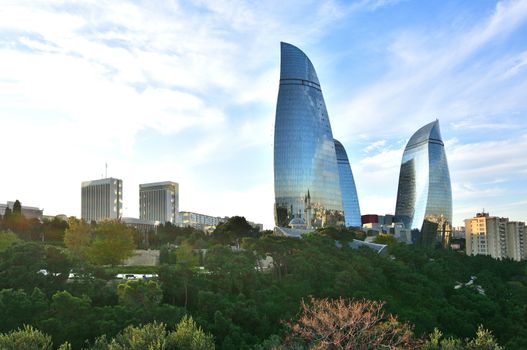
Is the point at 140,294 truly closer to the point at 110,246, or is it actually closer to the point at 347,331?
the point at 347,331

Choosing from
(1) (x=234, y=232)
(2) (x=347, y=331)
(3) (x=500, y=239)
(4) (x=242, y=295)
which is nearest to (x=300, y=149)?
(1) (x=234, y=232)

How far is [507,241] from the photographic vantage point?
186m

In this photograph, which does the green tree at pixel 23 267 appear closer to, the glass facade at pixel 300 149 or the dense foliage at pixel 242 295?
the dense foliage at pixel 242 295

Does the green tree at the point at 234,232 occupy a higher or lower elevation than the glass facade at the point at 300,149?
lower

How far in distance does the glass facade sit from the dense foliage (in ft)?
238

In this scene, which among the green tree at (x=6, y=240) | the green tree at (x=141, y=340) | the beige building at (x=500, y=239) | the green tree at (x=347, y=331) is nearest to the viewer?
the green tree at (x=347, y=331)

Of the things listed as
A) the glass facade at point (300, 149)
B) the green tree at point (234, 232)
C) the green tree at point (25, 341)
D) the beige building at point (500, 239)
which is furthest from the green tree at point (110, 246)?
the beige building at point (500, 239)

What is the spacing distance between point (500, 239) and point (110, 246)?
503ft

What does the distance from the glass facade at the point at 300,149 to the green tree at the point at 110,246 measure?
89.5m

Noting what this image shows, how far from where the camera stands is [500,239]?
7343 inches

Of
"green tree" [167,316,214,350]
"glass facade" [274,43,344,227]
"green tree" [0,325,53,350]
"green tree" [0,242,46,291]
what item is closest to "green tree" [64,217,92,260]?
"green tree" [0,242,46,291]

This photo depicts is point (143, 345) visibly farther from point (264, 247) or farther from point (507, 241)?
point (507, 241)

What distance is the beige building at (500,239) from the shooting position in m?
183

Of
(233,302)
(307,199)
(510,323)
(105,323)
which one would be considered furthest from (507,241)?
(105,323)
